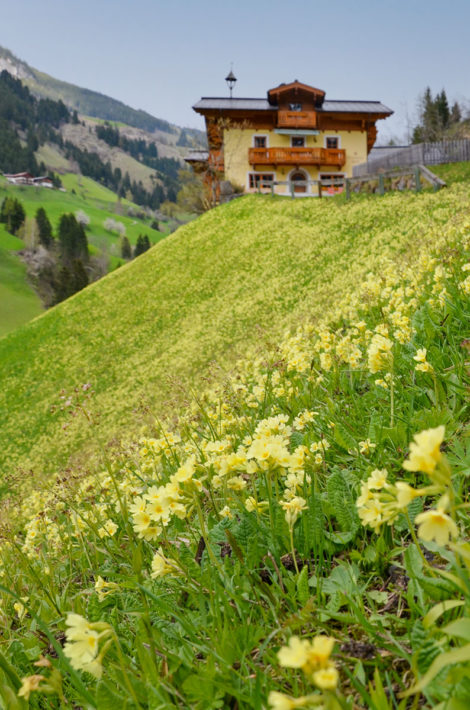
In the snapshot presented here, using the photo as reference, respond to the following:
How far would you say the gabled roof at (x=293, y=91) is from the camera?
42.5 metres

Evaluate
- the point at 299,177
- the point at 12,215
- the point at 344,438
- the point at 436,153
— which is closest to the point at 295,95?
the point at 299,177

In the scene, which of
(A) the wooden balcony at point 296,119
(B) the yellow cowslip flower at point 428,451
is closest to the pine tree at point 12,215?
(A) the wooden balcony at point 296,119

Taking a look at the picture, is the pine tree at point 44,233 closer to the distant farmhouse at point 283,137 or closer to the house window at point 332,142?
the distant farmhouse at point 283,137

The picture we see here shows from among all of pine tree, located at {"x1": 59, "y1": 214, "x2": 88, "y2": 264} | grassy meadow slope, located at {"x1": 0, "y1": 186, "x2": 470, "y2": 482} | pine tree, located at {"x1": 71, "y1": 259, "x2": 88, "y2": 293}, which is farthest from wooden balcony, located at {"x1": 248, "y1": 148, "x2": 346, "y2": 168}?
pine tree, located at {"x1": 59, "y1": 214, "x2": 88, "y2": 264}

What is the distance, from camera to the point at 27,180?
173 m

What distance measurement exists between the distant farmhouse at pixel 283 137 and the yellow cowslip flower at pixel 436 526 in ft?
144

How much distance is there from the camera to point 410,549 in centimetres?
177

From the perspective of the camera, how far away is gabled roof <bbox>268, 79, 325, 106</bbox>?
42.5m

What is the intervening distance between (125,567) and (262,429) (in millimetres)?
1489

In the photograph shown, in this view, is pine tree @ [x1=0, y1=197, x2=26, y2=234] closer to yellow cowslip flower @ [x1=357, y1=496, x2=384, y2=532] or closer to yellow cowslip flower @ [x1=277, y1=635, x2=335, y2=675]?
yellow cowslip flower @ [x1=357, y1=496, x2=384, y2=532]

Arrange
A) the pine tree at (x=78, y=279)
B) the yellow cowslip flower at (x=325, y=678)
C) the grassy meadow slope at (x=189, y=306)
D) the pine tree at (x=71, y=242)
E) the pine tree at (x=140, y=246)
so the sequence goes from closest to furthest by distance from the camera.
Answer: the yellow cowslip flower at (x=325, y=678), the grassy meadow slope at (x=189, y=306), the pine tree at (x=78, y=279), the pine tree at (x=71, y=242), the pine tree at (x=140, y=246)

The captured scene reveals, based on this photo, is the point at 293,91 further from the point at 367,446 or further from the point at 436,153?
the point at 367,446

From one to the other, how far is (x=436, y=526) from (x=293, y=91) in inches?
1965

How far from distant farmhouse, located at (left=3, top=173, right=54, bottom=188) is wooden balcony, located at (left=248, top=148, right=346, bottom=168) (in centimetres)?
15666
